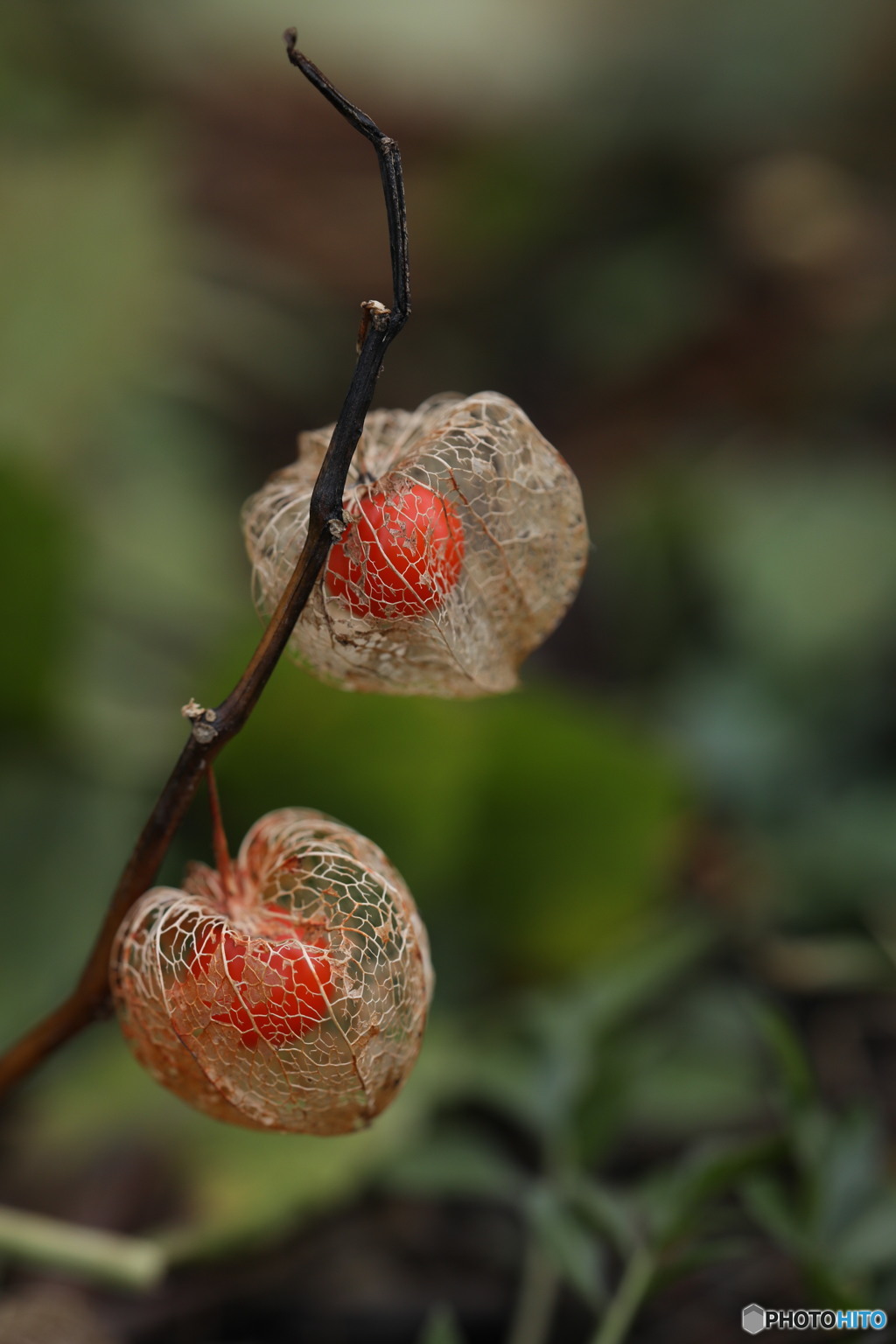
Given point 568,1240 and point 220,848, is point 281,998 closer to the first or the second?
point 220,848

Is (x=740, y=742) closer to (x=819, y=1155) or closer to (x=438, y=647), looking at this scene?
(x=819, y=1155)

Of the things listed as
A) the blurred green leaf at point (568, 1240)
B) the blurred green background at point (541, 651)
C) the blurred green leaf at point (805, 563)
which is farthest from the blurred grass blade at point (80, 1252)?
the blurred green leaf at point (805, 563)

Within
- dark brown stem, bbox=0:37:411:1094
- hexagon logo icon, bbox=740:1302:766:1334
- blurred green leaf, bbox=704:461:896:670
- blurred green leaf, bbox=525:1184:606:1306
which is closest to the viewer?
dark brown stem, bbox=0:37:411:1094

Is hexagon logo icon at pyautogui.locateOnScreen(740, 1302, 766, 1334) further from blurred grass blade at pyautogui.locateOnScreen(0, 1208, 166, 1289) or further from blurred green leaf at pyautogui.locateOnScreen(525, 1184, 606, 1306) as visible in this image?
blurred grass blade at pyautogui.locateOnScreen(0, 1208, 166, 1289)

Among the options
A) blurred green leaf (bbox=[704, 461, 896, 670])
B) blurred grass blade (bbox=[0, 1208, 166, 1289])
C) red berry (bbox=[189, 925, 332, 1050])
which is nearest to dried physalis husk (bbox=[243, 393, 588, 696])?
red berry (bbox=[189, 925, 332, 1050])

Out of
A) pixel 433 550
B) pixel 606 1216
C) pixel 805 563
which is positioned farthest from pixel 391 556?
pixel 805 563

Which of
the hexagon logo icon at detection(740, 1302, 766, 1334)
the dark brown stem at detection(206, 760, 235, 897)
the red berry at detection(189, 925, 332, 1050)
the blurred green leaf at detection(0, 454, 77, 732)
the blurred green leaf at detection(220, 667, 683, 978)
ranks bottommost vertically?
the hexagon logo icon at detection(740, 1302, 766, 1334)
